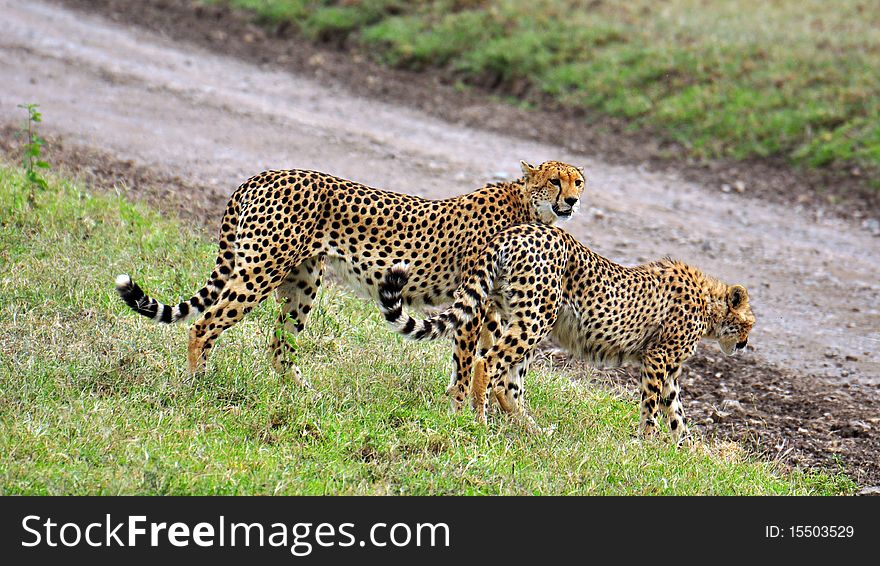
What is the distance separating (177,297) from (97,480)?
7.76ft

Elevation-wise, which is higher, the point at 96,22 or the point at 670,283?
the point at 96,22

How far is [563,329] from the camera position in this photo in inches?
254

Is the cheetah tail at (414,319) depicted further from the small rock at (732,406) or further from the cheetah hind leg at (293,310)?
the small rock at (732,406)

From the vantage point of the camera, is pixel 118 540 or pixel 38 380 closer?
pixel 118 540

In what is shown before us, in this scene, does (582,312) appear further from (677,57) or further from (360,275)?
(677,57)

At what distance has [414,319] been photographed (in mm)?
5789

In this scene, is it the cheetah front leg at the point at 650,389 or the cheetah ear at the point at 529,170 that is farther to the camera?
the cheetah ear at the point at 529,170

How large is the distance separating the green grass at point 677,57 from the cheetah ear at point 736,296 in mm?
4674

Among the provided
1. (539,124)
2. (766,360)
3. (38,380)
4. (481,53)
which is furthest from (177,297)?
(481,53)

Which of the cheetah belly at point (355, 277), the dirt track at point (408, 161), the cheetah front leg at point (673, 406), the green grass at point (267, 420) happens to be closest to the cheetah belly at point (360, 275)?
the cheetah belly at point (355, 277)

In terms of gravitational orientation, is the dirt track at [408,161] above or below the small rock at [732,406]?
above

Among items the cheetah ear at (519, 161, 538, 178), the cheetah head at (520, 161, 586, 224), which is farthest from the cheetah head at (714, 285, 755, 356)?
the cheetah ear at (519, 161, 538, 178)

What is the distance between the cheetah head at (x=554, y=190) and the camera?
6312 millimetres

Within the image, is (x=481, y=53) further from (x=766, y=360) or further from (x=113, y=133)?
(x=766, y=360)
